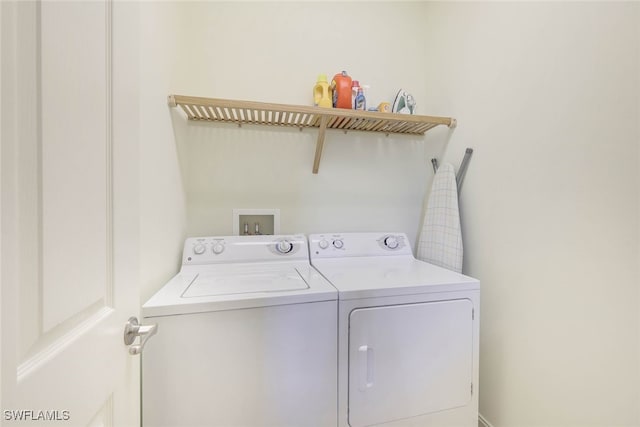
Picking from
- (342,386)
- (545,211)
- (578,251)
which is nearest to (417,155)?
(545,211)

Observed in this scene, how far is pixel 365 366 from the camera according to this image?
104 centimetres

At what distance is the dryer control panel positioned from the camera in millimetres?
1595

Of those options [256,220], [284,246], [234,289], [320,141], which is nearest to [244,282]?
[234,289]

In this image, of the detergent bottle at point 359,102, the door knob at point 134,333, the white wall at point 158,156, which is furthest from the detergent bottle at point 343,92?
the door knob at point 134,333

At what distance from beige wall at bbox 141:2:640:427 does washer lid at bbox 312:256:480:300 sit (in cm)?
29

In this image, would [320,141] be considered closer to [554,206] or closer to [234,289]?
[234,289]

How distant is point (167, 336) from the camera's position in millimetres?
889

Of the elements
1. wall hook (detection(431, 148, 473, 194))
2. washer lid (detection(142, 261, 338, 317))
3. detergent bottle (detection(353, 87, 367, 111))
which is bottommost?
washer lid (detection(142, 261, 338, 317))

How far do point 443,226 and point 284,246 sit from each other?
98cm

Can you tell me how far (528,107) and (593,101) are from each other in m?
0.24

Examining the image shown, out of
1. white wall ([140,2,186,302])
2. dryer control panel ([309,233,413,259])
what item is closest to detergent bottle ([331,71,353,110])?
dryer control panel ([309,233,413,259])

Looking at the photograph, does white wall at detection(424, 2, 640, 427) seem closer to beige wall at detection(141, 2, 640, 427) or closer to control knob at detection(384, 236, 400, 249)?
beige wall at detection(141, 2, 640, 427)

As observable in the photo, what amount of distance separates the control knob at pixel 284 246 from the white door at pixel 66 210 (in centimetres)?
87

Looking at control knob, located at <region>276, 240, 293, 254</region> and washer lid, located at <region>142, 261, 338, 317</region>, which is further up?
control knob, located at <region>276, 240, 293, 254</region>
